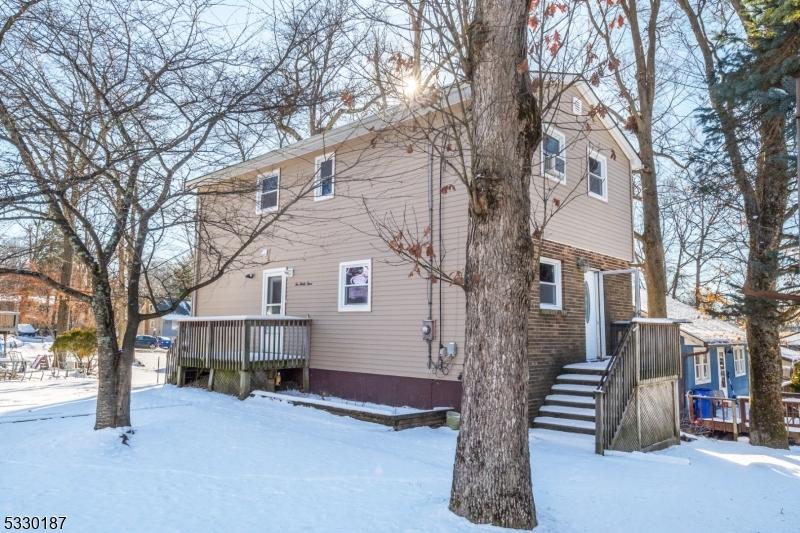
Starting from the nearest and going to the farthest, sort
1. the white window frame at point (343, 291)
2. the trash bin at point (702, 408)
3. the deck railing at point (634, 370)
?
the deck railing at point (634, 370)
the white window frame at point (343, 291)
the trash bin at point (702, 408)

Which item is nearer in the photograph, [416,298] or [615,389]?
[615,389]

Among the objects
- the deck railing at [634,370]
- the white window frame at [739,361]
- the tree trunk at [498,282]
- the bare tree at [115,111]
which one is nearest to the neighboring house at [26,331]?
the bare tree at [115,111]

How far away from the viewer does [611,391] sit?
8.47m

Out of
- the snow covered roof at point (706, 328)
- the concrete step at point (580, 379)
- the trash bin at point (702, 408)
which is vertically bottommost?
the trash bin at point (702, 408)

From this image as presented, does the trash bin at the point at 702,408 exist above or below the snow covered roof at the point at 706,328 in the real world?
below

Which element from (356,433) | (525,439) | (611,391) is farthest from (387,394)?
(525,439)

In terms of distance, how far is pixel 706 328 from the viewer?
18.8 meters

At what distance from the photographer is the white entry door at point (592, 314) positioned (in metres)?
12.0

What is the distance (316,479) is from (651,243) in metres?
11.2

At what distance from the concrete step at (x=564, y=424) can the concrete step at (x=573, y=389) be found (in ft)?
2.09

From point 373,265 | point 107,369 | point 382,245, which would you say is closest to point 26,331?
point 373,265

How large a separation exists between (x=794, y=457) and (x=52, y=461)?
38.3ft

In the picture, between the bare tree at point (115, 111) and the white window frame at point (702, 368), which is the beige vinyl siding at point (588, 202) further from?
the white window frame at point (702, 368)

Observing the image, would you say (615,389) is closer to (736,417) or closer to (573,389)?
(573,389)
